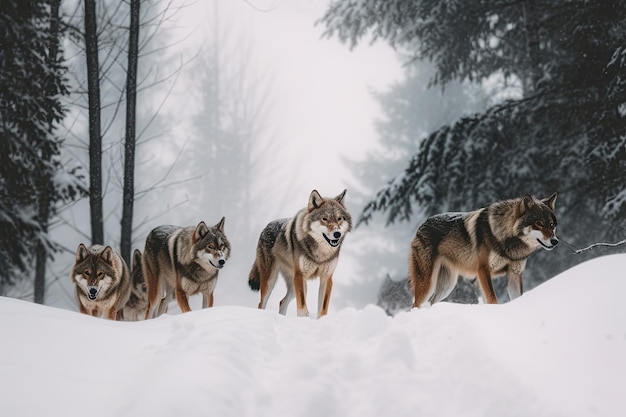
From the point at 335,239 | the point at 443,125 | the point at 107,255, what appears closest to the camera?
the point at 335,239

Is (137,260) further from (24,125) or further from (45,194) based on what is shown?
(24,125)

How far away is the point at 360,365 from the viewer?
→ 3361 mm

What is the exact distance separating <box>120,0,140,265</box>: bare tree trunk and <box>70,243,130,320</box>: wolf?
2103mm

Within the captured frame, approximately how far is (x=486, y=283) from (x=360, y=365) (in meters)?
2.81

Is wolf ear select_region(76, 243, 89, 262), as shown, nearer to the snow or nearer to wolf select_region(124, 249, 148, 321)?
wolf select_region(124, 249, 148, 321)

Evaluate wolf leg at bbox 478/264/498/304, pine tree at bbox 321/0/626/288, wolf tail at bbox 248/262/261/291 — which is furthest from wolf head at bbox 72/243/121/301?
pine tree at bbox 321/0/626/288

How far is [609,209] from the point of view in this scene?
29.4ft

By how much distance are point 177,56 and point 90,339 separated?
38.4 meters

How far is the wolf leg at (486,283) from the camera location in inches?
222

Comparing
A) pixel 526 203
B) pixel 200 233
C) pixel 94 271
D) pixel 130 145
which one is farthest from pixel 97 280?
pixel 526 203

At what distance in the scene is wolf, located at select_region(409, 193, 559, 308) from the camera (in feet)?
18.1

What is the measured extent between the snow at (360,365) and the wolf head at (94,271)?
2.17m

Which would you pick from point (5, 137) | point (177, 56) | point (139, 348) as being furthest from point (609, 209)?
point (177, 56)

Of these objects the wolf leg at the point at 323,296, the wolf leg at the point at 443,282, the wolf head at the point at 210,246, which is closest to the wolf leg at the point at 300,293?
the wolf leg at the point at 323,296
